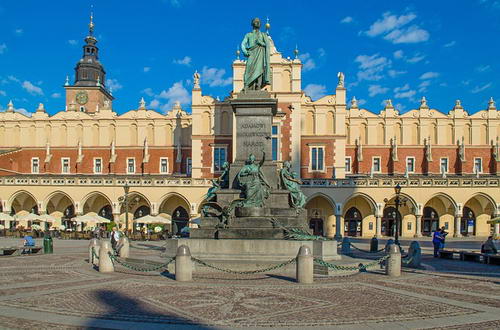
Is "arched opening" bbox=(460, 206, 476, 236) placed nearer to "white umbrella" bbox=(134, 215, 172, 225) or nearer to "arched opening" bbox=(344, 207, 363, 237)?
"arched opening" bbox=(344, 207, 363, 237)

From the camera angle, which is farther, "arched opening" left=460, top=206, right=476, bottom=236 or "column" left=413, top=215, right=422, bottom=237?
"arched opening" left=460, top=206, right=476, bottom=236

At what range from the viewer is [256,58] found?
17.7 m

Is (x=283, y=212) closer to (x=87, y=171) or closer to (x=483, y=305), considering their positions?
(x=483, y=305)

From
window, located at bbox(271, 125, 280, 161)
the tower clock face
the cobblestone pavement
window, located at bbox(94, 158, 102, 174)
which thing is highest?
the tower clock face

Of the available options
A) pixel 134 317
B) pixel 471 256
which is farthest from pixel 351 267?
pixel 471 256

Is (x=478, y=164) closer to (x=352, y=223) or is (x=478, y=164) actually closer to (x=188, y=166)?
(x=352, y=223)

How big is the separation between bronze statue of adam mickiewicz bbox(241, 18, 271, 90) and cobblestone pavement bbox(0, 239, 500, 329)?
300 inches

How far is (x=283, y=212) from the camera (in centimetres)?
1557

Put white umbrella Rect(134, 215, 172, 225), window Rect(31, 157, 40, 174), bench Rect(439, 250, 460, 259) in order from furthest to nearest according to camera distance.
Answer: window Rect(31, 157, 40, 174) → white umbrella Rect(134, 215, 172, 225) → bench Rect(439, 250, 460, 259)

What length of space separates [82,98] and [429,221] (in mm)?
58913

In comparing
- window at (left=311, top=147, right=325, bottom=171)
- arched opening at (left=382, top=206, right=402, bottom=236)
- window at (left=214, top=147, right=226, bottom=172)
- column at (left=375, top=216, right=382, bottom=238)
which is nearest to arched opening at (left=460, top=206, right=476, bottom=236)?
arched opening at (left=382, top=206, right=402, bottom=236)

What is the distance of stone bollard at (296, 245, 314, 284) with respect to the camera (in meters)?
11.7


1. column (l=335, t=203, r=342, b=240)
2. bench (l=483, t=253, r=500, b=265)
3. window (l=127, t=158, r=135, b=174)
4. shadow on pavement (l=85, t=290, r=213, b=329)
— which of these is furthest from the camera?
window (l=127, t=158, r=135, b=174)

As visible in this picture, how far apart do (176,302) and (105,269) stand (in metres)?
5.53
